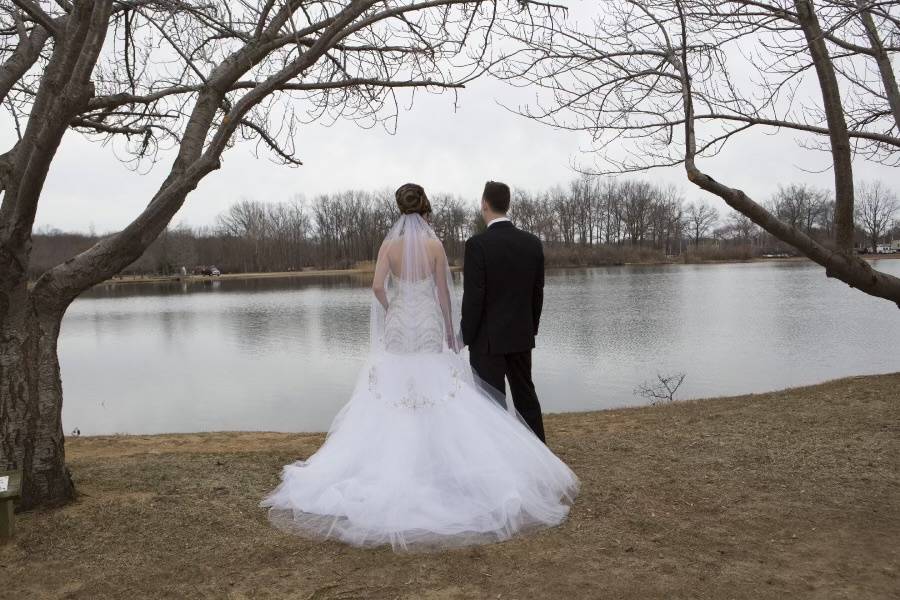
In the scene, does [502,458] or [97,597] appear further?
[502,458]

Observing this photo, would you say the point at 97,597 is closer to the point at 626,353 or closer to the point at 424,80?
the point at 424,80

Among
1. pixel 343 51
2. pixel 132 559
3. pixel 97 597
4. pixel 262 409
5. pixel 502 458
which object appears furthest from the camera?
pixel 262 409

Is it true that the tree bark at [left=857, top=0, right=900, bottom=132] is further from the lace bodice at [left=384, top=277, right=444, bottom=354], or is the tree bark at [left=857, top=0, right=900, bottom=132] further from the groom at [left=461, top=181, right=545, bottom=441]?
the lace bodice at [left=384, top=277, right=444, bottom=354]

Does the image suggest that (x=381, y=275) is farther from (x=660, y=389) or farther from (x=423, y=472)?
(x=660, y=389)

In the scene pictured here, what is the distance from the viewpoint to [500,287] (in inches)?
163

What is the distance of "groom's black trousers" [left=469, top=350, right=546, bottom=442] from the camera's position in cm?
420

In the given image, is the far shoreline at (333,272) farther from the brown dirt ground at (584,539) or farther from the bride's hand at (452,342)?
the bride's hand at (452,342)

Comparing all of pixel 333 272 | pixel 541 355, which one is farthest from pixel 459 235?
pixel 541 355

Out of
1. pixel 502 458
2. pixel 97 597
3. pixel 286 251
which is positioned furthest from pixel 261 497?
pixel 286 251

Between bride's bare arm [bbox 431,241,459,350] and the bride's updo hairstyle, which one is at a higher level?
the bride's updo hairstyle

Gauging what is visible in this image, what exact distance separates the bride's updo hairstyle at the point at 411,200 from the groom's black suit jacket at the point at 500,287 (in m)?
0.38

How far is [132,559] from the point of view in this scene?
10.6ft

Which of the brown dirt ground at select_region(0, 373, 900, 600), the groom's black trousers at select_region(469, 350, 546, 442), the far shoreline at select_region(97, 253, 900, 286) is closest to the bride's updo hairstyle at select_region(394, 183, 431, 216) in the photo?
the groom's black trousers at select_region(469, 350, 546, 442)

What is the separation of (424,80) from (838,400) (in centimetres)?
558
